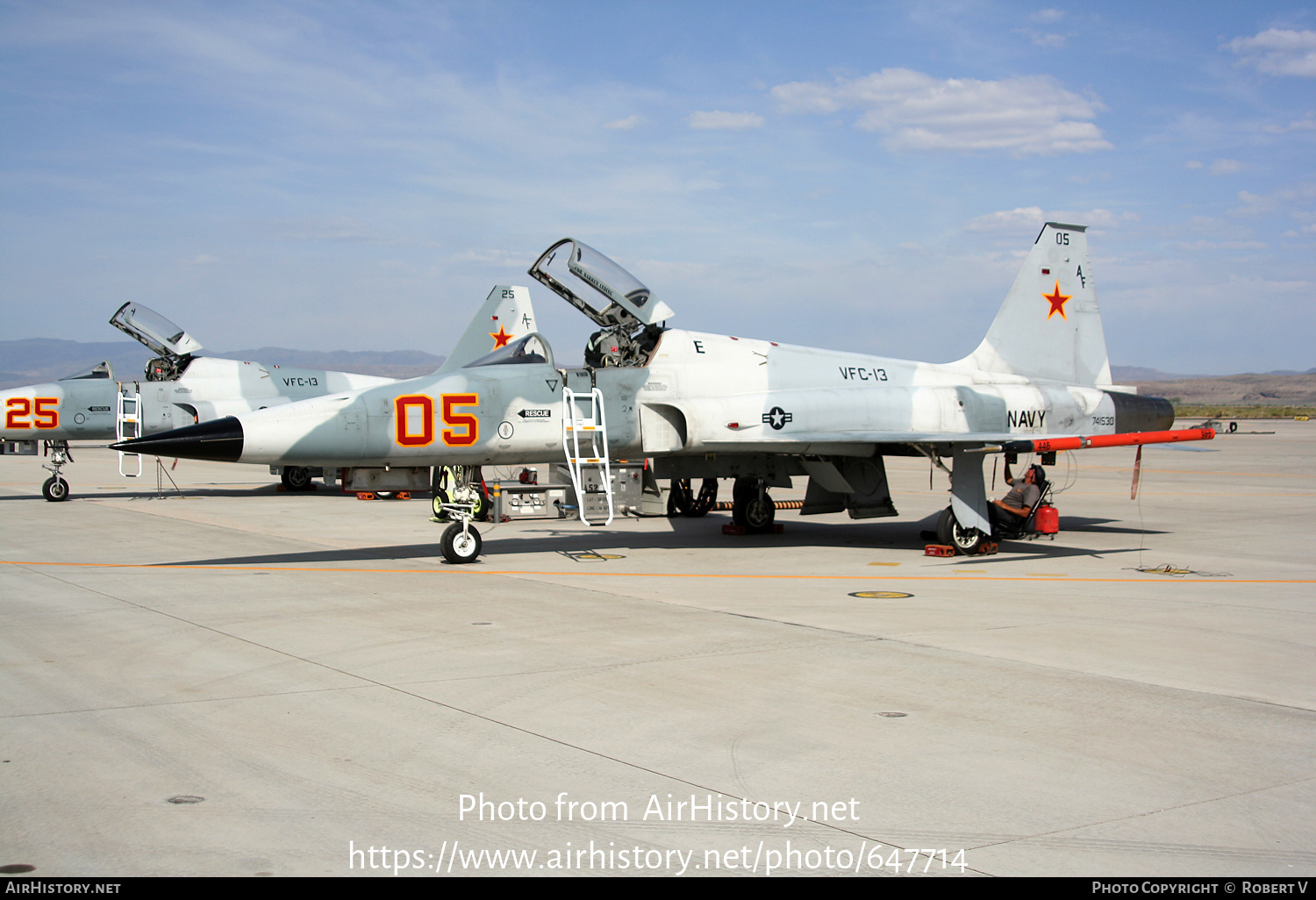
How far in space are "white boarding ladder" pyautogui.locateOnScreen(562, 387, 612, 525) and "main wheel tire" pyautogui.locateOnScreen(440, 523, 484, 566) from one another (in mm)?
1371

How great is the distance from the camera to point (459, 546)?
11953mm

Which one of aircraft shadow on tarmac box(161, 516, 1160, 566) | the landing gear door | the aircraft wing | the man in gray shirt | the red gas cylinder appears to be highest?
the landing gear door

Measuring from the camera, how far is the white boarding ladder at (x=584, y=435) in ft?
39.0

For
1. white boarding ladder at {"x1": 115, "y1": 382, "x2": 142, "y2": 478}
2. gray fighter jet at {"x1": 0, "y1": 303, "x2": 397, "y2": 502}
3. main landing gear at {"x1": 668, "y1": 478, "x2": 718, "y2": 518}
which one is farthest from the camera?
gray fighter jet at {"x1": 0, "y1": 303, "x2": 397, "y2": 502}

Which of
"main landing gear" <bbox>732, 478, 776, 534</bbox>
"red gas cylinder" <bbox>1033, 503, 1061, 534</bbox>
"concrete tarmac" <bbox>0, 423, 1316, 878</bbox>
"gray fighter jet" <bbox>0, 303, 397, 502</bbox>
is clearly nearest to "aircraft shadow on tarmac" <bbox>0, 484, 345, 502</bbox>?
"gray fighter jet" <bbox>0, 303, 397, 502</bbox>

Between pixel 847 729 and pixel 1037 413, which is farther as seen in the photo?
pixel 1037 413

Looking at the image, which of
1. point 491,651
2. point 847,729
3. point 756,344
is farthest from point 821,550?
point 847,729

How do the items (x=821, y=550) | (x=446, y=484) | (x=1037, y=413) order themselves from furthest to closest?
1. (x=446, y=484)
2. (x=1037, y=413)
3. (x=821, y=550)

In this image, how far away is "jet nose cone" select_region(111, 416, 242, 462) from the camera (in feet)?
32.6

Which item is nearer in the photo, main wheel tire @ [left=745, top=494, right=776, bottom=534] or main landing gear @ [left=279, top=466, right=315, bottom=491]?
main wheel tire @ [left=745, top=494, right=776, bottom=534]

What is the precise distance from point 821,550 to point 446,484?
6.15 m

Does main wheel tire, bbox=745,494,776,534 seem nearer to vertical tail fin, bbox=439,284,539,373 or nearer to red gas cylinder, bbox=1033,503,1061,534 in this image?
red gas cylinder, bbox=1033,503,1061,534

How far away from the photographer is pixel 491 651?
288 inches

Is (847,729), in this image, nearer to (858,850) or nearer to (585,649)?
(858,850)
